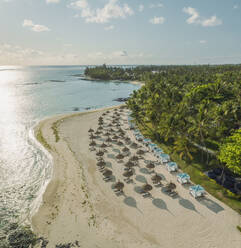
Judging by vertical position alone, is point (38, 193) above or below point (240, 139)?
below

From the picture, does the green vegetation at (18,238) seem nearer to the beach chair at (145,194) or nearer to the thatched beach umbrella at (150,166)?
the beach chair at (145,194)

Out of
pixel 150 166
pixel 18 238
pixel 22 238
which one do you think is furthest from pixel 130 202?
pixel 18 238

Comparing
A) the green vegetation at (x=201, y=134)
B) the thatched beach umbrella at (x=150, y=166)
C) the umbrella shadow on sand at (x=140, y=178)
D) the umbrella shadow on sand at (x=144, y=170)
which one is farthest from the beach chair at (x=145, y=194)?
the green vegetation at (x=201, y=134)

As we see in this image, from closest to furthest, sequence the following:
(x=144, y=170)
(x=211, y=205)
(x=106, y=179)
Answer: (x=211, y=205) → (x=106, y=179) → (x=144, y=170)

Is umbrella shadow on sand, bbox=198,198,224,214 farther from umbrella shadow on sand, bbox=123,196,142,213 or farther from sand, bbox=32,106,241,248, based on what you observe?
umbrella shadow on sand, bbox=123,196,142,213

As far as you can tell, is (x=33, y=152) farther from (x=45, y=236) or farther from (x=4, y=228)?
(x=45, y=236)

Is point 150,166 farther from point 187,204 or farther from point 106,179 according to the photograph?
point 187,204

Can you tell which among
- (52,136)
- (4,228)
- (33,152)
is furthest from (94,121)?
(4,228)
